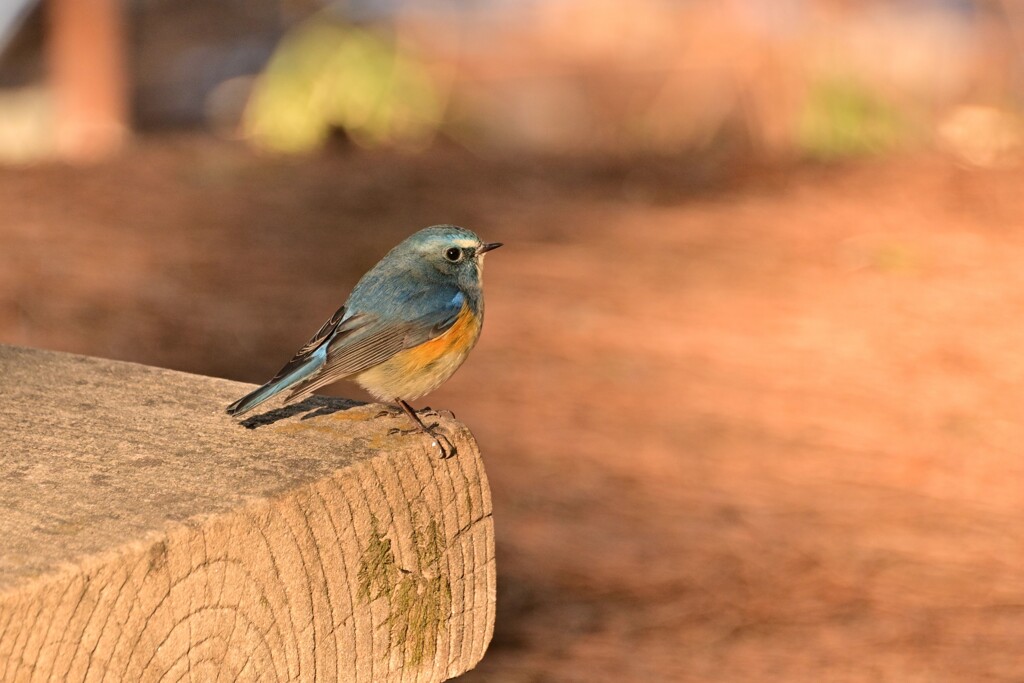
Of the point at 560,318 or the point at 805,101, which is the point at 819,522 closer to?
the point at 560,318

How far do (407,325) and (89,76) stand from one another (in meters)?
7.42

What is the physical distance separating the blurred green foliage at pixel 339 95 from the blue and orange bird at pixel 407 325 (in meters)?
6.17

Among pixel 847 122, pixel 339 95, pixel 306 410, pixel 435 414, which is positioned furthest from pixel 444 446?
pixel 847 122

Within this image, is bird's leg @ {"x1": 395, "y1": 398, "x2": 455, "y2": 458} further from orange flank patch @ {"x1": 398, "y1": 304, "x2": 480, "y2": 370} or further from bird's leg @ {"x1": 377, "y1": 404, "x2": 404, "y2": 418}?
orange flank patch @ {"x1": 398, "y1": 304, "x2": 480, "y2": 370}

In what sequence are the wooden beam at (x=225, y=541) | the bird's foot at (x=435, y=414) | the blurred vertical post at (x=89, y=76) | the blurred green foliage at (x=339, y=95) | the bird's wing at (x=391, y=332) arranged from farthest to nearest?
the blurred green foliage at (x=339, y=95), the blurred vertical post at (x=89, y=76), the bird's wing at (x=391, y=332), the bird's foot at (x=435, y=414), the wooden beam at (x=225, y=541)

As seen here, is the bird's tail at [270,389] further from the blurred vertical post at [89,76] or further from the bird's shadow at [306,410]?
the blurred vertical post at [89,76]

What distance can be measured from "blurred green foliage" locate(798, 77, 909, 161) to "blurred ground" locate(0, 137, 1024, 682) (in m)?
0.94

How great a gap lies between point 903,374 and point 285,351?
8.47 feet

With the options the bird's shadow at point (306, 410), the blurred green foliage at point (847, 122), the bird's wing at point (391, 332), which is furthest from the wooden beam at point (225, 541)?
the blurred green foliage at point (847, 122)

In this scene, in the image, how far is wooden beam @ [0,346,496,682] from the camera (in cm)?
153

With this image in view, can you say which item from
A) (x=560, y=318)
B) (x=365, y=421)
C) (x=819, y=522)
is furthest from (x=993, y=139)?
(x=365, y=421)

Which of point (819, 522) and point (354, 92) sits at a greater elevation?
point (354, 92)

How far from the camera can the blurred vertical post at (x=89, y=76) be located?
30.0ft

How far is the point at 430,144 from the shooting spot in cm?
984
